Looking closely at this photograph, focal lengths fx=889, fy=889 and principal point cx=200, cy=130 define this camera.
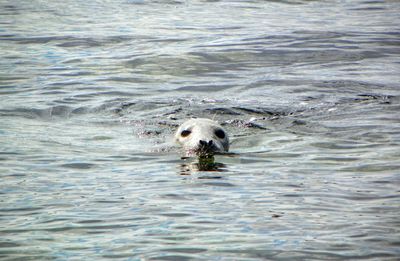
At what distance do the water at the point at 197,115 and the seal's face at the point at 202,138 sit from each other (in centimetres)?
16

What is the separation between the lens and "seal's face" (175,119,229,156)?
857 centimetres

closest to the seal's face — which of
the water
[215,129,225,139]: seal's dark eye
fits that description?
[215,129,225,139]: seal's dark eye

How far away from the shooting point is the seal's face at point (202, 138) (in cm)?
857

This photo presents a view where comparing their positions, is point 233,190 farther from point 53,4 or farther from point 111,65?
point 53,4

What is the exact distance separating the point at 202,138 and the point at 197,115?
239cm

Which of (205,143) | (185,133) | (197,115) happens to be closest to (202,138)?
(205,143)

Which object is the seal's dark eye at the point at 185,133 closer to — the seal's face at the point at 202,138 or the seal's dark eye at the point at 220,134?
the seal's face at the point at 202,138

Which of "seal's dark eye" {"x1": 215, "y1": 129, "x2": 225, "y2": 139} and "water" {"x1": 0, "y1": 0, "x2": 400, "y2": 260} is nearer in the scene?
"water" {"x1": 0, "y1": 0, "x2": 400, "y2": 260}

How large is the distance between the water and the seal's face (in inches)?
6.3

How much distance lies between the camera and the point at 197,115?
436 inches

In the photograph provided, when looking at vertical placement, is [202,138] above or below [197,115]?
above

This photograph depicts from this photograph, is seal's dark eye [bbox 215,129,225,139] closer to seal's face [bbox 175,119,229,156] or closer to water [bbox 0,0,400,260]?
seal's face [bbox 175,119,229,156]

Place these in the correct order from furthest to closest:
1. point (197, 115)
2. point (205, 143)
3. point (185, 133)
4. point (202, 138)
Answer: point (197, 115), point (185, 133), point (202, 138), point (205, 143)

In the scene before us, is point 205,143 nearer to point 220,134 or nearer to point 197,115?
point 220,134
